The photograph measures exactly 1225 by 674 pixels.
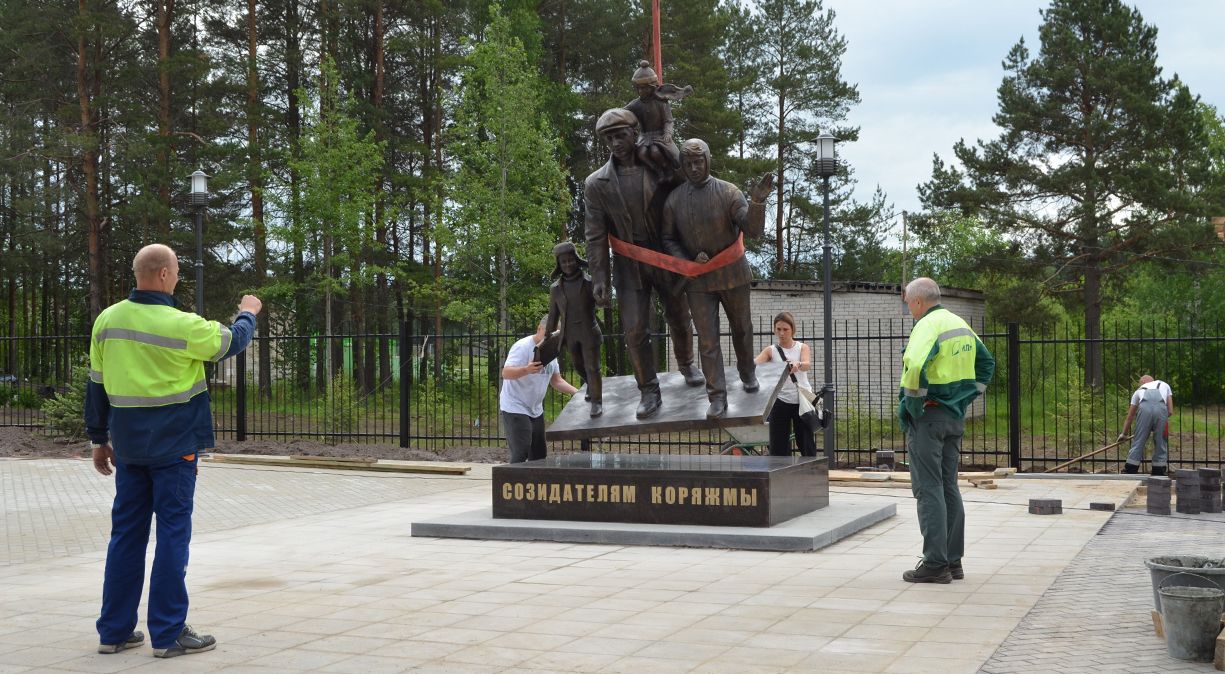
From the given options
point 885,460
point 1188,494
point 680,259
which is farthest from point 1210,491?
point 680,259

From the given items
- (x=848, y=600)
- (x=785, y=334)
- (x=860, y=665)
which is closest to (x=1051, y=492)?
(x=785, y=334)

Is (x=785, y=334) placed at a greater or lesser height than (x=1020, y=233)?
lesser

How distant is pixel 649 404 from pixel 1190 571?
5379 millimetres

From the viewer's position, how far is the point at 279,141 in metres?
31.8

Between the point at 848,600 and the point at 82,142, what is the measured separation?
1013 inches

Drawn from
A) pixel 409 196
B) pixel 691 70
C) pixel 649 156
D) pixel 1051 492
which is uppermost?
pixel 691 70

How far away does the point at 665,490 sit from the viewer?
878 cm

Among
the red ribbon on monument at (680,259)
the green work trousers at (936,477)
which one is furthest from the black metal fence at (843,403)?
the green work trousers at (936,477)

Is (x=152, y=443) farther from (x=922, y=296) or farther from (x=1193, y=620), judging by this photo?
(x=1193, y=620)

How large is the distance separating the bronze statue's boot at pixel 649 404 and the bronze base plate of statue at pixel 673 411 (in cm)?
5

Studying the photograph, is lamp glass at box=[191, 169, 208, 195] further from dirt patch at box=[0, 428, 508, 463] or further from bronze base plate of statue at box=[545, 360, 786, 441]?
bronze base plate of statue at box=[545, 360, 786, 441]

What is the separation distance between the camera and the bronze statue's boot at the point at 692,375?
400 inches

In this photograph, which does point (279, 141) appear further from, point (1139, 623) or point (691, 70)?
point (1139, 623)

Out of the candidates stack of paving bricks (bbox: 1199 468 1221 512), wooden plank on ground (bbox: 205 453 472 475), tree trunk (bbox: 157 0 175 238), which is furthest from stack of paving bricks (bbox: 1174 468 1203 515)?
tree trunk (bbox: 157 0 175 238)
